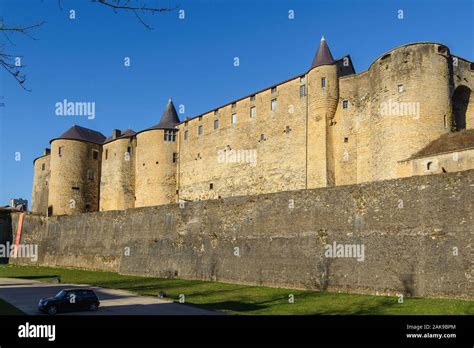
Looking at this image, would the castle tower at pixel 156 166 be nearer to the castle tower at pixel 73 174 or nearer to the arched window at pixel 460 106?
the castle tower at pixel 73 174

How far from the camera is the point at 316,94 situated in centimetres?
3559

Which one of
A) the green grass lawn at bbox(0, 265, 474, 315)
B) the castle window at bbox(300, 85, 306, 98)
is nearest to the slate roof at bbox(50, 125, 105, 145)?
the castle window at bbox(300, 85, 306, 98)

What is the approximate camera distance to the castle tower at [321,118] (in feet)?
114

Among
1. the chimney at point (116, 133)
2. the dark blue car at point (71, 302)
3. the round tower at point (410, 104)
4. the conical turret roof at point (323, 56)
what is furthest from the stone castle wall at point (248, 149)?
the dark blue car at point (71, 302)

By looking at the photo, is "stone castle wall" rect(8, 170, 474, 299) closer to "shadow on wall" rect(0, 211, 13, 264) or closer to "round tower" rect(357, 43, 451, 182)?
"round tower" rect(357, 43, 451, 182)

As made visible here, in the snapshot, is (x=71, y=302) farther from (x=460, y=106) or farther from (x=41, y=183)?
(x=41, y=183)

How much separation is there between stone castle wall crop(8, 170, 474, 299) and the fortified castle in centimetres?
912

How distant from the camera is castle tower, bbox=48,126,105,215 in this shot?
51.6 m

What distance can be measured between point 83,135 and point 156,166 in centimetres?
1209

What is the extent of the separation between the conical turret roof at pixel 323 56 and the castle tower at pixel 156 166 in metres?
18.8

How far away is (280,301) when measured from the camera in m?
18.0

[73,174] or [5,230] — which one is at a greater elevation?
[73,174]

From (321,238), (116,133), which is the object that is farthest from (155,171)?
(321,238)
